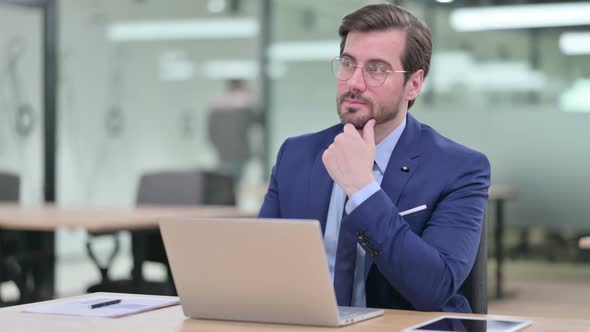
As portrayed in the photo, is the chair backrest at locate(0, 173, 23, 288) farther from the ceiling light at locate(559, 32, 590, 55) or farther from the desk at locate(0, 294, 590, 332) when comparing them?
the ceiling light at locate(559, 32, 590, 55)

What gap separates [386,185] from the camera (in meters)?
2.32

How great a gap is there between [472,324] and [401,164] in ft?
1.80

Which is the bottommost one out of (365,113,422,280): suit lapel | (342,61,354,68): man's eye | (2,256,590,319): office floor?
(2,256,590,319): office floor

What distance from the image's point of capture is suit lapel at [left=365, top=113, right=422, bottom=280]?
231 centimetres

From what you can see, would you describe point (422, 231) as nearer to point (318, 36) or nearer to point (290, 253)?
point (290, 253)

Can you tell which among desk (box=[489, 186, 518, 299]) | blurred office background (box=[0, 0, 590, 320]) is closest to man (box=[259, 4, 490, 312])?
blurred office background (box=[0, 0, 590, 320])

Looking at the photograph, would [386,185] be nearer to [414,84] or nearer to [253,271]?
[414,84]

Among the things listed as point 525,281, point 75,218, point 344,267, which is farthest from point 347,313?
point 525,281

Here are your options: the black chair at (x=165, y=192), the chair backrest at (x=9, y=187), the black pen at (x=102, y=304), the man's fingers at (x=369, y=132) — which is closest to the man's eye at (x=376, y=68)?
the man's fingers at (x=369, y=132)

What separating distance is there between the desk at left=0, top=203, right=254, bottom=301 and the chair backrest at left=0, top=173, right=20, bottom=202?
0.29m

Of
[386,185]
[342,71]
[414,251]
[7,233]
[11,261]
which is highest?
[342,71]

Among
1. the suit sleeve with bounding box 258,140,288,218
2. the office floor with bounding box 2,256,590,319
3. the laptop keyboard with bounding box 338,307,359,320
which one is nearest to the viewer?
the laptop keyboard with bounding box 338,307,359,320

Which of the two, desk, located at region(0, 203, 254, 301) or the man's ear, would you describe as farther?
desk, located at region(0, 203, 254, 301)

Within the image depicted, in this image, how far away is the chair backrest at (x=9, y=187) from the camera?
19.8ft
